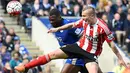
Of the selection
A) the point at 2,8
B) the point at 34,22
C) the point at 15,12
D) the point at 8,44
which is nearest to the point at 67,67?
the point at 15,12

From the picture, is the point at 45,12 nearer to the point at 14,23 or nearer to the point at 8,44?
the point at 14,23

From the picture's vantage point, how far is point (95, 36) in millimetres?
11945

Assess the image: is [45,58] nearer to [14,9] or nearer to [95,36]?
[95,36]

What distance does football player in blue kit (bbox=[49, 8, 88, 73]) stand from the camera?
12484 mm

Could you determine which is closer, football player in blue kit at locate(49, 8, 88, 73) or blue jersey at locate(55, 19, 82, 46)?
football player in blue kit at locate(49, 8, 88, 73)

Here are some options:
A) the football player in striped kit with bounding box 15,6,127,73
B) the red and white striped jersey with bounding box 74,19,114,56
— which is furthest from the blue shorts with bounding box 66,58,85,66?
the red and white striped jersey with bounding box 74,19,114,56

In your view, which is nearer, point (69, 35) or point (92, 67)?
point (92, 67)

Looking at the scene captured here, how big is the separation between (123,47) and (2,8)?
446 centimetres

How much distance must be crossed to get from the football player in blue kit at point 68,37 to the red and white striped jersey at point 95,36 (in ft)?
1.38

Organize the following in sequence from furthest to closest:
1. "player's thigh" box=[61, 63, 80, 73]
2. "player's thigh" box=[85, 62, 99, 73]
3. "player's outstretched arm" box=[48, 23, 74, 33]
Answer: "player's thigh" box=[61, 63, 80, 73] < "player's outstretched arm" box=[48, 23, 74, 33] < "player's thigh" box=[85, 62, 99, 73]

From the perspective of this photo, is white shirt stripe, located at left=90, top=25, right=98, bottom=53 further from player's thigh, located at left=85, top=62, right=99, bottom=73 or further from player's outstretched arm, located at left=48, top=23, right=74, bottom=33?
player's outstretched arm, located at left=48, top=23, right=74, bottom=33

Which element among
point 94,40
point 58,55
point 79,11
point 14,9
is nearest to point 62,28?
point 58,55

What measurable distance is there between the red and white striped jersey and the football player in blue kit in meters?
0.42

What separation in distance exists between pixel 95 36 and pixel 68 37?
41.2 inches
